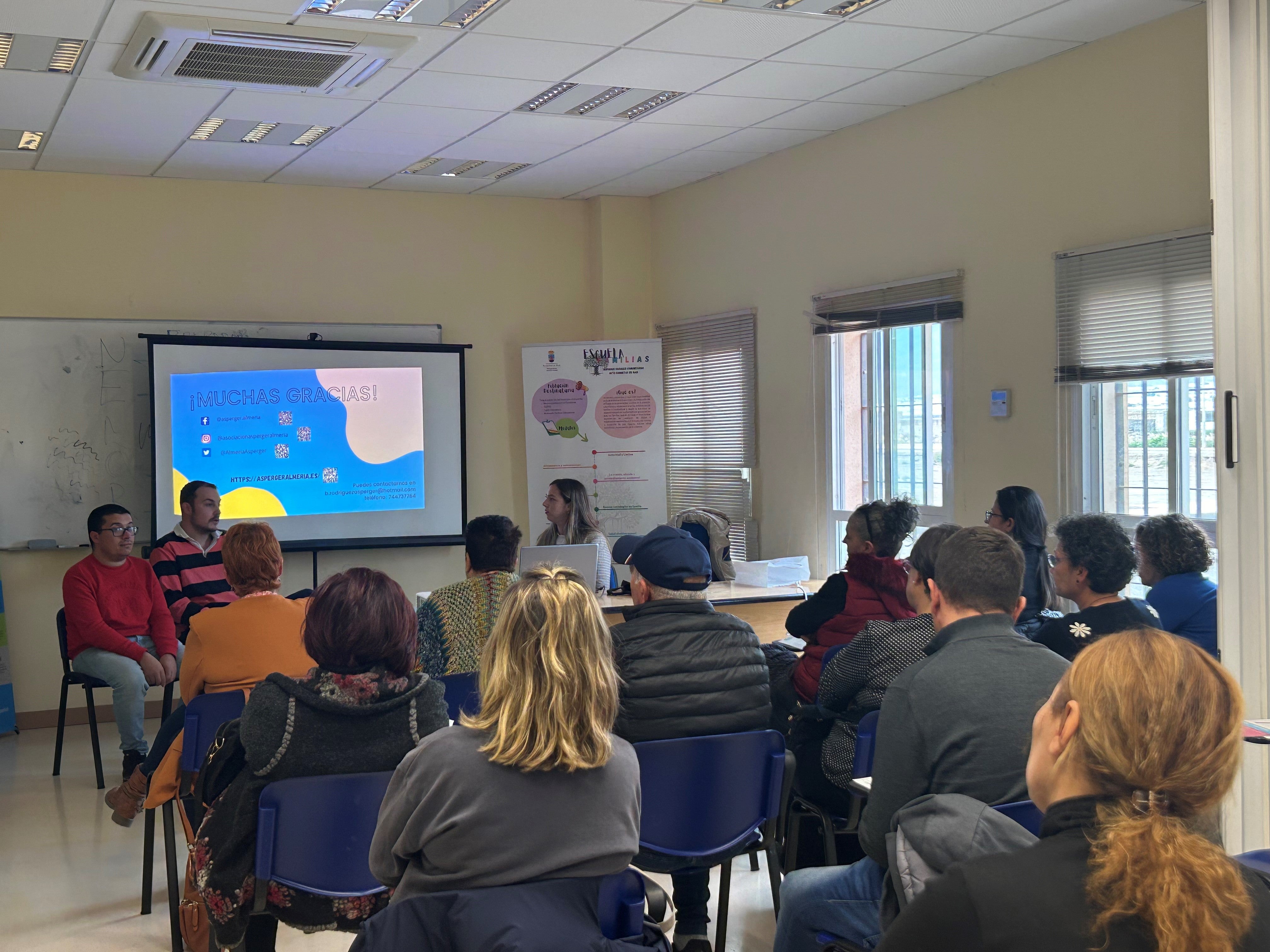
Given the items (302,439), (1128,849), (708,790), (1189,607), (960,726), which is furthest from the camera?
(302,439)

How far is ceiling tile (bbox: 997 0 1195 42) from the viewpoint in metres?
4.05

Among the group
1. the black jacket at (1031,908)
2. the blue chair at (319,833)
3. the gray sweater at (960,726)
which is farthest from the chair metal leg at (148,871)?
the black jacket at (1031,908)

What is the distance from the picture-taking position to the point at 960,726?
2.05m

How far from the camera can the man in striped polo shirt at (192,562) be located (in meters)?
5.52

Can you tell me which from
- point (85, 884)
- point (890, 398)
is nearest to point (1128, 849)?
point (85, 884)

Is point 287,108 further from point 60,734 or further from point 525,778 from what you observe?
point 525,778

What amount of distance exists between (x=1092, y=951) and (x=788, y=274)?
17.8ft

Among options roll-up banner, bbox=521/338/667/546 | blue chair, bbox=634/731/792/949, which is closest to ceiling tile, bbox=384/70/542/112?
roll-up banner, bbox=521/338/667/546

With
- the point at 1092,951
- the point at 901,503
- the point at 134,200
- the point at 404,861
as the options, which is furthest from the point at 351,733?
the point at 134,200

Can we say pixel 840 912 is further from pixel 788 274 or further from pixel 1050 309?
pixel 788 274

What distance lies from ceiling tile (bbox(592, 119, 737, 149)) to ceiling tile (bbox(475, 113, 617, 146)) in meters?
0.10

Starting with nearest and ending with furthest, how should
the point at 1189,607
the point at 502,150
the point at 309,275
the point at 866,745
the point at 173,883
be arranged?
the point at 866,745
the point at 173,883
the point at 1189,607
the point at 502,150
the point at 309,275

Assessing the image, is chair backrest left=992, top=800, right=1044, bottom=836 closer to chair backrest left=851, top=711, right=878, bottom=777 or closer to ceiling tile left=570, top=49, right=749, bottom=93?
chair backrest left=851, top=711, right=878, bottom=777

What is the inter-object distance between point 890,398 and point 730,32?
2.19m
